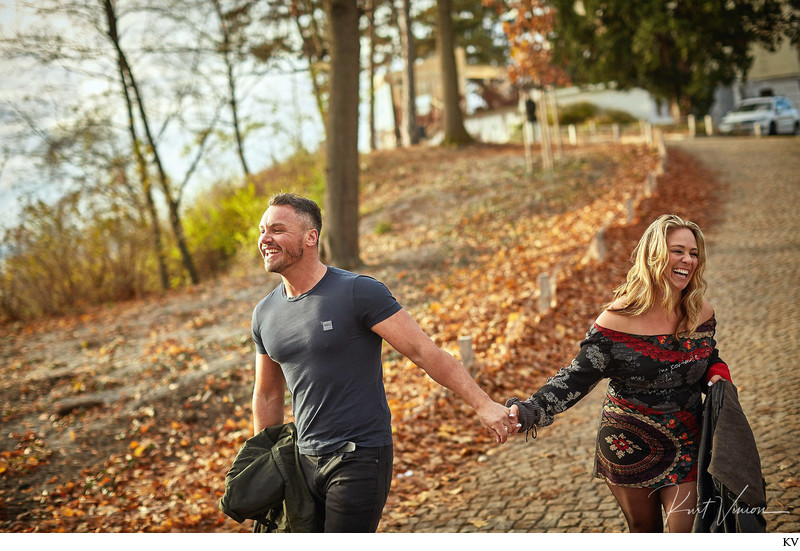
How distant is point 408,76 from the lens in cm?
3003

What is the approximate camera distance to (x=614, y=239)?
1270 centimetres

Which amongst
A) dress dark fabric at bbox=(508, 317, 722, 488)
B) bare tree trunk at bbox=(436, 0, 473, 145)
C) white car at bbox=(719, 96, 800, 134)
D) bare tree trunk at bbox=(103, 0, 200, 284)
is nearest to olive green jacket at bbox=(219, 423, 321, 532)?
dress dark fabric at bbox=(508, 317, 722, 488)

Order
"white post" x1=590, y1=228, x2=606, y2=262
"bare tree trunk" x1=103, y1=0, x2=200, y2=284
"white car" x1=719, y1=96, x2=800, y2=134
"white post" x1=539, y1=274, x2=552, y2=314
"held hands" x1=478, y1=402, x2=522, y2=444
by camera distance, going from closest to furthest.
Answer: "held hands" x1=478, y1=402, x2=522, y2=444, "white post" x1=539, y1=274, x2=552, y2=314, "white post" x1=590, y1=228, x2=606, y2=262, "bare tree trunk" x1=103, y1=0, x2=200, y2=284, "white car" x1=719, y1=96, x2=800, y2=134

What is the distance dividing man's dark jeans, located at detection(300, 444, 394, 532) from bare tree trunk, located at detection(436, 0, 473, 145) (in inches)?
998

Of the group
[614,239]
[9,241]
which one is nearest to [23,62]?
[9,241]

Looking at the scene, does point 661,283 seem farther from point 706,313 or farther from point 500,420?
point 500,420

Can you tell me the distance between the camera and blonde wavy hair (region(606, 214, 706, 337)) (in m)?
3.16

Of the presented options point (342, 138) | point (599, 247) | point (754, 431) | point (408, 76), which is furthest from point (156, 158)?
point (754, 431)

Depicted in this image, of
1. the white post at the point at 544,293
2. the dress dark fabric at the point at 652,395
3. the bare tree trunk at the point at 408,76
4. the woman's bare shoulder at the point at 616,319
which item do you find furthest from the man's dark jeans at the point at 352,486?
the bare tree trunk at the point at 408,76

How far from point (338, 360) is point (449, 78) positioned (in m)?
25.4

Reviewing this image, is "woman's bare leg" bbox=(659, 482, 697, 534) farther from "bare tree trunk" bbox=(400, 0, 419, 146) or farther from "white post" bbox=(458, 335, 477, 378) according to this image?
"bare tree trunk" bbox=(400, 0, 419, 146)
